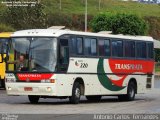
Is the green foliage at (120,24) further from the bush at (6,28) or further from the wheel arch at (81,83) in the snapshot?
the wheel arch at (81,83)

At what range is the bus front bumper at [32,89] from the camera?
23391mm

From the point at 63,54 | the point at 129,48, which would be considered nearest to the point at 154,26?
the point at 129,48

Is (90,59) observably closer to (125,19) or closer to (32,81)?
(32,81)

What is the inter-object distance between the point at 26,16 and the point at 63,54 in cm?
4288

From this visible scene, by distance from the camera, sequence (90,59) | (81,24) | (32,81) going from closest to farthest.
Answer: (32,81), (90,59), (81,24)

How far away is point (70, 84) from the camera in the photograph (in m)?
24.2

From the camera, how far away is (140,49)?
29688 millimetres

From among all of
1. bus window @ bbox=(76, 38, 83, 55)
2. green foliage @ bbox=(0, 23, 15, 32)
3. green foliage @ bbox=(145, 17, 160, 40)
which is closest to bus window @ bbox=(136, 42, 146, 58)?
bus window @ bbox=(76, 38, 83, 55)

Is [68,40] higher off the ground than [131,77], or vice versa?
[68,40]

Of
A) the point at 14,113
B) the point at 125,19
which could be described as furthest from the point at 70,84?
the point at 125,19

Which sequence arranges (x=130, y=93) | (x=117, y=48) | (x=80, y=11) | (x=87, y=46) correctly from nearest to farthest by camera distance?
(x=87, y=46) → (x=117, y=48) → (x=130, y=93) → (x=80, y=11)

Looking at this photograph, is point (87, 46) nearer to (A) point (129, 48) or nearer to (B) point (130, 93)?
(A) point (129, 48)

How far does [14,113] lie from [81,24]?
7215cm

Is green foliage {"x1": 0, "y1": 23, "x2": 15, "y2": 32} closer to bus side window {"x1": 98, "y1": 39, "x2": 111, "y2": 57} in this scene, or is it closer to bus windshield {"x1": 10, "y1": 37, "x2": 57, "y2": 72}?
bus side window {"x1": 98, "y1": 39, "x2": 111, "y2": 57}
